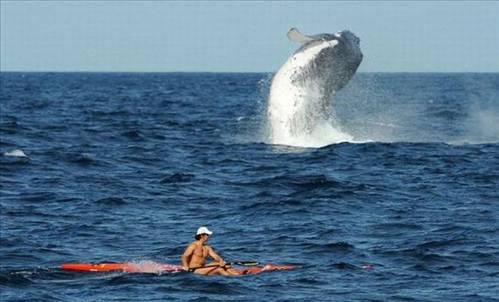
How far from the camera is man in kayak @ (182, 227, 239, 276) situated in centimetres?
1853

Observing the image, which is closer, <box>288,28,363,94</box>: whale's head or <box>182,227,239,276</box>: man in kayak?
<box>182,227,239,276</box>: man in kayak

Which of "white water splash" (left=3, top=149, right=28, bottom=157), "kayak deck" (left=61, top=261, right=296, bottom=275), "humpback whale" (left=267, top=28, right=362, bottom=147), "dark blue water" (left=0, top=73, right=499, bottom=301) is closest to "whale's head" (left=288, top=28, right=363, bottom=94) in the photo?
"humpback whale" (left=267, top=28, right=362, bottom=147)

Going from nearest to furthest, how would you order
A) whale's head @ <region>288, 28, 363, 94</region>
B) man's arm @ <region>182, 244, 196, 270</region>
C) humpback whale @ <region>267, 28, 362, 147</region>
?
man's arm @ <region>182, 244, 196, 270</region> → whale's head @ <region>288, 28, 363, 94</region> → humpback whale @ <region>267, 28, 362, 147</region>

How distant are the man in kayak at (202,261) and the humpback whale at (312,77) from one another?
35.1 feet

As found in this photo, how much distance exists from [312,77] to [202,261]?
13.4 metres

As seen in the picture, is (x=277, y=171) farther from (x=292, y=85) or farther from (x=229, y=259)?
(x=229, y=259)

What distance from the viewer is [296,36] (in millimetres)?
28406

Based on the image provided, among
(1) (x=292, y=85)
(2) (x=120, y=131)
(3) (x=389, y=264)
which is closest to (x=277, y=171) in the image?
(1) (x=292, y=85)

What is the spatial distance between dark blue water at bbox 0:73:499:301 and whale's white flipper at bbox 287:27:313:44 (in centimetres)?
332

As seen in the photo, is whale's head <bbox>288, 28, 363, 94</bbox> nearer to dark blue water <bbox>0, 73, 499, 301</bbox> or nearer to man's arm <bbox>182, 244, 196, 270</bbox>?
dark blue water <bbox>0, 73, 499, 301</bbox>

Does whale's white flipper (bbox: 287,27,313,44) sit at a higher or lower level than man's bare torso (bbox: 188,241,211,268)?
higher

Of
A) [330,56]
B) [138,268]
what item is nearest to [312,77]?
[330,56]

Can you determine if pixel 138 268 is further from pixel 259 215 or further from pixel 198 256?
pixel 259 215

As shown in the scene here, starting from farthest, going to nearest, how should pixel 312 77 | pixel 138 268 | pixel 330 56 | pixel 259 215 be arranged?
pixel 312 77
pixel 330 56
pixel 259 215
pixel 138 268
